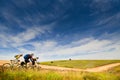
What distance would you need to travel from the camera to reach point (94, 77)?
19.0 meters

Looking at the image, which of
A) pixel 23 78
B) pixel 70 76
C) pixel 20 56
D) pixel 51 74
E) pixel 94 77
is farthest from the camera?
pixel 20 56

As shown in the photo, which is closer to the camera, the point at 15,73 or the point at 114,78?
the point at 15,73

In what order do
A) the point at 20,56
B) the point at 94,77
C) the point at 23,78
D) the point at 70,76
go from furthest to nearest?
1. the point at 20,56
2. the point at 94,77
3. the point at 70,76
4. the point at 23,78

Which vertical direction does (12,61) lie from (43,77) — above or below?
above

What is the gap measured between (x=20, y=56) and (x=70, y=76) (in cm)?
621

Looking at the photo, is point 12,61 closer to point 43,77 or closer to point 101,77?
point 43,77

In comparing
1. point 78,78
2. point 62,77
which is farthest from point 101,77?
point 62,77

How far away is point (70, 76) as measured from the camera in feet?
56.7

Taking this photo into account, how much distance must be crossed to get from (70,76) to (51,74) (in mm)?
1964

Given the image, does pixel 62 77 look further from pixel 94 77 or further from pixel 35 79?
pixel 94 77

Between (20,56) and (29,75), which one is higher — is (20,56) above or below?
above

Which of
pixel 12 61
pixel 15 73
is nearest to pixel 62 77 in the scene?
pixel 15 73

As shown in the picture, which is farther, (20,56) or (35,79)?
(20,56)

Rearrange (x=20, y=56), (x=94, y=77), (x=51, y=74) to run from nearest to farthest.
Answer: (x=51, y=74)
(x=94, y=77)
(x=20, y=56)
